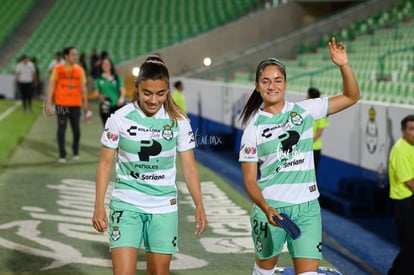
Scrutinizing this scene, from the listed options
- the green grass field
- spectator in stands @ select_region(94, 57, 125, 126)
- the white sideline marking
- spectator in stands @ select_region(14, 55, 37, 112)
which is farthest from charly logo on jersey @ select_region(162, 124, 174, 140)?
spectator in stands @ select_region(14, 55, 37, 112)

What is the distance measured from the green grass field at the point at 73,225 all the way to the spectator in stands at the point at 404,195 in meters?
1.05

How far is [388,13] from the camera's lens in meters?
29.7

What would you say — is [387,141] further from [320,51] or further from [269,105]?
[320,51]

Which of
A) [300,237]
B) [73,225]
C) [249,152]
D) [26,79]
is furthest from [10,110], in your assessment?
[300,237]

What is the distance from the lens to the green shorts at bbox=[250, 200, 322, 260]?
5695 millimetres

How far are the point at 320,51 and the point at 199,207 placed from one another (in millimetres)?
24510

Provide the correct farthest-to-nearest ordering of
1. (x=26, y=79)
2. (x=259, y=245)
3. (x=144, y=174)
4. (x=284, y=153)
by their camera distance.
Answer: (x=26, y=79) → (x=259, y=245) → (x=284, y=153) → (x=144, y=174)

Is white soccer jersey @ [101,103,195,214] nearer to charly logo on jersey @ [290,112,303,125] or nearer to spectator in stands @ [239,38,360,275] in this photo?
spectator in stands @ [239,38,360,275]

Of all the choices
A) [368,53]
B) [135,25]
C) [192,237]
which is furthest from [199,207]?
[135,25]

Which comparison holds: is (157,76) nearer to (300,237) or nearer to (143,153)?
(143,153)

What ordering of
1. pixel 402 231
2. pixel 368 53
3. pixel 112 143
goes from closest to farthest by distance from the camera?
pixel 112 143 < pixel 402 231 < pixel 368 53

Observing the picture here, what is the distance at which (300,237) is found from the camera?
5703mm

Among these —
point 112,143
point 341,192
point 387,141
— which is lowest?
point 341,192

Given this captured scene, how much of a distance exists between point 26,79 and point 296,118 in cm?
2571
